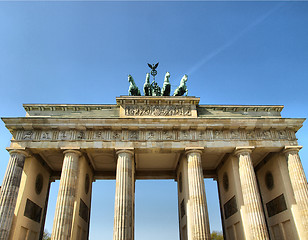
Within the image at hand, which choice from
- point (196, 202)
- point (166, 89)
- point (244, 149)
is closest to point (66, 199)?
point (196, 202)

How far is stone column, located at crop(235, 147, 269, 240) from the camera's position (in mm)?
18125

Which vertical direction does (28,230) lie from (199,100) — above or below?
below

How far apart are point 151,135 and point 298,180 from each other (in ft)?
39.4

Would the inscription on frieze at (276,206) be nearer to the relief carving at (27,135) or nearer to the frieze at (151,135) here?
the frieze at (151,135)

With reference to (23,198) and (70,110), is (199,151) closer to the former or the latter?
(70,110)

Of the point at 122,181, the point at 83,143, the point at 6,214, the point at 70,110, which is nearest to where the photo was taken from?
the point at 6,214

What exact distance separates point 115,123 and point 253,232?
13.1 metres

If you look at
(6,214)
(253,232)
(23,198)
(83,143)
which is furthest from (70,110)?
(253,232)

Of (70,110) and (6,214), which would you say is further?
(70,110)

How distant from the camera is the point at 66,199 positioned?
60.2 ft

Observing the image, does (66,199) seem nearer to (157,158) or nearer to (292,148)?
(157,158)

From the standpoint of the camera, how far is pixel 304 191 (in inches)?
768

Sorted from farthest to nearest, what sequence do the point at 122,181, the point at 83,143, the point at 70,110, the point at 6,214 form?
the point at 70,110 → the point at 83,143 → the point at 122,181 → the point at 6,214

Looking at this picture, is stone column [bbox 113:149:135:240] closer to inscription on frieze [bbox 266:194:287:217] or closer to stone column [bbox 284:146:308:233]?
inscription on frieze [bbox 266:194:287:217]
